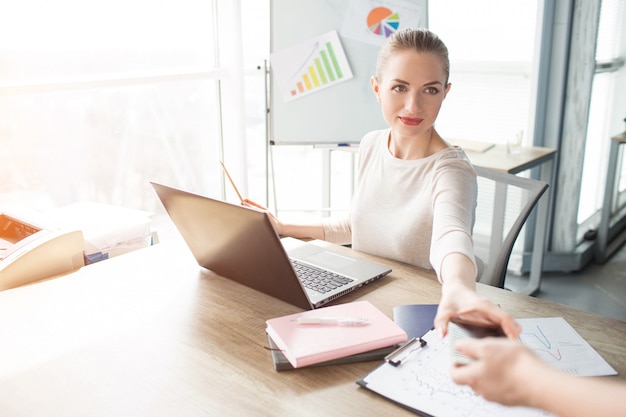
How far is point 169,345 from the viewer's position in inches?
44.9

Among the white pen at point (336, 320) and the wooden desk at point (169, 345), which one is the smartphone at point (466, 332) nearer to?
the wooden desk at point (169, 345)

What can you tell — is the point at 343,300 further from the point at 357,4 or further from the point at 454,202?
the point at 357,4

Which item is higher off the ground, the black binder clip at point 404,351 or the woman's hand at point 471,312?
the woman's hand at point 471,312

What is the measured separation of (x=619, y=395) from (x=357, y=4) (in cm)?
246

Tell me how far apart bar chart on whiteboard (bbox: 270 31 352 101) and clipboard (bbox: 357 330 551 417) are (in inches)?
79.9

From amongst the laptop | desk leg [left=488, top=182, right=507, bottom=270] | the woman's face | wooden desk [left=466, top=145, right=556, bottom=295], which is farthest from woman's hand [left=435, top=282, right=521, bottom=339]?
wooden desk [left=466, top=145, right=556, bottom=295]

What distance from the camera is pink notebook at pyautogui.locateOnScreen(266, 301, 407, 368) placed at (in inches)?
41.6

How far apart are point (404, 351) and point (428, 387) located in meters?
0.11

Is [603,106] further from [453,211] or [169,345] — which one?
[169,345]

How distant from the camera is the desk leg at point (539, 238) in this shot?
10.3 ft

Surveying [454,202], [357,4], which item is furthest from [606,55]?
[454,202]

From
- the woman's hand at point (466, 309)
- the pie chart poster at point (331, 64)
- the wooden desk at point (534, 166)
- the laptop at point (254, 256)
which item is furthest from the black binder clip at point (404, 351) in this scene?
the pie chart poster at point (331, 64)

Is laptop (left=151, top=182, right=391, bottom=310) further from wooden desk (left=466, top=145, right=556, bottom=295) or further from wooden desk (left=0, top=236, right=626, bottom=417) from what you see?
wooden desk (left=466, top=145, right=556, bottom=295)

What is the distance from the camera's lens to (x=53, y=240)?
148 cm
